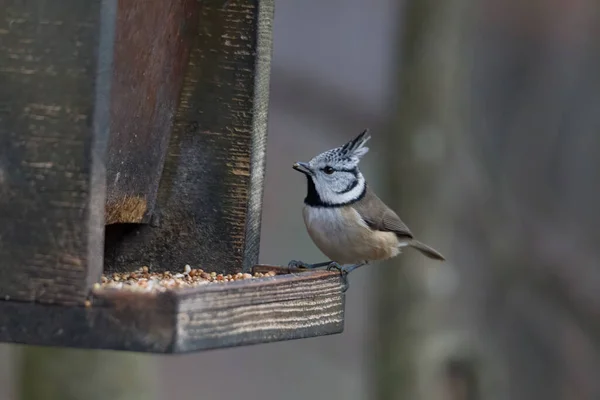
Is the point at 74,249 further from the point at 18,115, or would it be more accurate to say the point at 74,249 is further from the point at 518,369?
the point at 518,369

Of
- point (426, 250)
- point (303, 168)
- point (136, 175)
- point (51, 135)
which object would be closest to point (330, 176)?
point (303, 168)

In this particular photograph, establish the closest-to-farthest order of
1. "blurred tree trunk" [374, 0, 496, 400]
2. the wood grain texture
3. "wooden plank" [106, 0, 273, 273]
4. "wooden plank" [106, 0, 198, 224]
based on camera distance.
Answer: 1. the wood grain texture
2. "wooden plank" [106, 0, 198, 224]
3. "wooden plank" [106, 0, 273, 273]
4. "blurred tree trunk" [374, 0, 496, 400]

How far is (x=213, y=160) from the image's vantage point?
4172 mm

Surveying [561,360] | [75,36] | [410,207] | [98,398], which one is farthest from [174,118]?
[561,360]

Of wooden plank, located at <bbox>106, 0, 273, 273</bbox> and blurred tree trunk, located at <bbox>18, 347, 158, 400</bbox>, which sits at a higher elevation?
wooden plank, located at <bbox>106, 0, 273, 273</bbox>

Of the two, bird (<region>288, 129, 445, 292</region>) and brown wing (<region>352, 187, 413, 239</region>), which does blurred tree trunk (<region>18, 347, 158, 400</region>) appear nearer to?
bird (<region>288, 129, 445, 292</region>)

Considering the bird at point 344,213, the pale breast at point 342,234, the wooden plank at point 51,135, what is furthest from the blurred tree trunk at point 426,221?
the wooden plank at point 51,135

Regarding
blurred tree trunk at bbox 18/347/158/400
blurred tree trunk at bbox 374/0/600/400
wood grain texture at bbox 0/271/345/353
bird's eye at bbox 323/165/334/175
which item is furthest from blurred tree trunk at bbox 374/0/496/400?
wood grain texture at bbox 0/271/345/353

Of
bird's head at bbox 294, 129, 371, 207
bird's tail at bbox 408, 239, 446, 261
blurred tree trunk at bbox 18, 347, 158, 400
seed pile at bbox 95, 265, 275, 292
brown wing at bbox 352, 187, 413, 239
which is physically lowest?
blurred tree trunk at bbox 18, 347, 158, 400

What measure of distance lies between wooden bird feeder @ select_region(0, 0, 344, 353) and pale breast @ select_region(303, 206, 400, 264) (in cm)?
104

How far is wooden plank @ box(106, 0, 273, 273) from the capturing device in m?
4.10

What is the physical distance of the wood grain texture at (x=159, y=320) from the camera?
2.79m

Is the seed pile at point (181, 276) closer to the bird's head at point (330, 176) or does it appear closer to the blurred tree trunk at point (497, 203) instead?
the bird's head at point (330, 176)

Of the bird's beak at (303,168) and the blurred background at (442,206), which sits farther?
the blurred background at (442,206)
